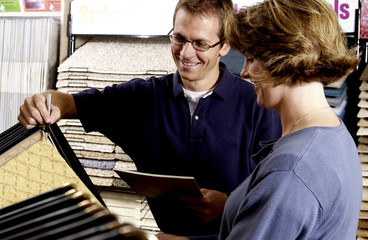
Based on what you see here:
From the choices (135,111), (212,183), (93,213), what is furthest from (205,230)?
(93,213)

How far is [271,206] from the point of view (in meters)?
0.71

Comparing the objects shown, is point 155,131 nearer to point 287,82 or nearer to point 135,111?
point 135,111

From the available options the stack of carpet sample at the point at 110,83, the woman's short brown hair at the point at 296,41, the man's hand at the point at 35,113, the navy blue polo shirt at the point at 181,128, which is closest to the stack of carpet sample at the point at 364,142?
the navy blue polo shirt at the point at 181,128

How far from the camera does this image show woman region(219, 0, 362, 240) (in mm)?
718

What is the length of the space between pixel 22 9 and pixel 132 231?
225 cm

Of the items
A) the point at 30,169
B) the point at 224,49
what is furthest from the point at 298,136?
the point at 224,49

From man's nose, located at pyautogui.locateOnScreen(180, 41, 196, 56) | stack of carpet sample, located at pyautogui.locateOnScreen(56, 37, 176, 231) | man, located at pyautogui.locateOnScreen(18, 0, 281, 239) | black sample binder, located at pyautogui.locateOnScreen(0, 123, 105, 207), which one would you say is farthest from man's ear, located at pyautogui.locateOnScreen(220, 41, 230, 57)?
black sample binder, located at pyautogui.locateOnScreen(0, 123, 105, 207)

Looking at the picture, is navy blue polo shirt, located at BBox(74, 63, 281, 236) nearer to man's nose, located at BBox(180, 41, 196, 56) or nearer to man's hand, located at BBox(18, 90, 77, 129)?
man's nose, located at BBox(180, 41, 196, 56)

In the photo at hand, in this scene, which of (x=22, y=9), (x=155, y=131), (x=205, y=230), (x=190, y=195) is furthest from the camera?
(x=22, y=9)

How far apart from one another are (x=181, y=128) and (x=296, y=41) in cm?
78

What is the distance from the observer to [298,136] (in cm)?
79

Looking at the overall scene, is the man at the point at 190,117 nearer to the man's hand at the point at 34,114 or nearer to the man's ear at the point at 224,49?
the man's ear at the point at 224,49

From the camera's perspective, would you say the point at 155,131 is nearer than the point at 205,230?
No

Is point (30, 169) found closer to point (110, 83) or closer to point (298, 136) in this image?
point (298, 136)
